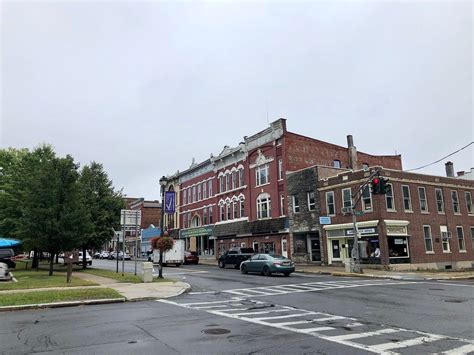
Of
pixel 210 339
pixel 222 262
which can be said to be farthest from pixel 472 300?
pixel 222 262

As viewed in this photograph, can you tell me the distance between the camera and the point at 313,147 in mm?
43062

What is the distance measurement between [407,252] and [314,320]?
24601 mm

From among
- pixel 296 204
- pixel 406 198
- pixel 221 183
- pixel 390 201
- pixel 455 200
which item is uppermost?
pixel 221 183

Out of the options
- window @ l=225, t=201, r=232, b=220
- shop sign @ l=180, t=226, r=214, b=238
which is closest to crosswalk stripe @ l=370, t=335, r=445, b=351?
window @ l=225, t=201, r=232, b=220

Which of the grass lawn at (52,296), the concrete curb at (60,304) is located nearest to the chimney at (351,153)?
the grass lawn at (52,296)

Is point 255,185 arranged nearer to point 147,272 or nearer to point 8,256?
Result: point 8,256

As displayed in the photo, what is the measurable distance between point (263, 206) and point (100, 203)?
1705 centimetres

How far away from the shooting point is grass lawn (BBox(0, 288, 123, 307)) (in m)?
13.8

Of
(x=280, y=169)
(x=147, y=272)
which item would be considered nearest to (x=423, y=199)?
(x=280, y=169)

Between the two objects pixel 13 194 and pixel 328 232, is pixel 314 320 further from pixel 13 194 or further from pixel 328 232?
pixel 13 194

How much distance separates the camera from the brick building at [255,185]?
41.5 meters

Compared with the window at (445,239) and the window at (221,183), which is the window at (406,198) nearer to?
the window at (445,239)

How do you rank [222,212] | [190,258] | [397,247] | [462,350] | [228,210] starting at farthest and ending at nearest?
[222,212] → [228,210] → [190,258] → [397,247] → [462,350]

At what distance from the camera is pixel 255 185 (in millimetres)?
45656
